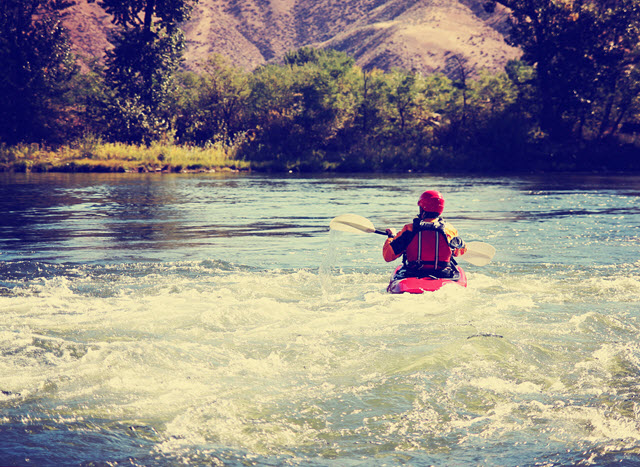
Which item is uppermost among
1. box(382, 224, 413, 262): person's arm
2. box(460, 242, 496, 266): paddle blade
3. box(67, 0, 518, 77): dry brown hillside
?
box(67, 0, 518, 77): dry brown hillside

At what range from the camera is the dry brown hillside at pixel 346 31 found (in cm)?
15100

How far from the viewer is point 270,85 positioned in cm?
5159

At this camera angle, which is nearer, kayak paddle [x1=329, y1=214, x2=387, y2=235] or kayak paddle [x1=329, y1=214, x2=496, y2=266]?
kayak paddle [x1=329, y1=214, x2=496, y2=266]

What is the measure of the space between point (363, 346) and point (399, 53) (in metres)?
146

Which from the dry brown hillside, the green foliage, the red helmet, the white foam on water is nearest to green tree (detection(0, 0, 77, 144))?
the green foliage

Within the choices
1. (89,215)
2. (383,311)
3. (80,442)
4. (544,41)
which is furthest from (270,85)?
(80,442)

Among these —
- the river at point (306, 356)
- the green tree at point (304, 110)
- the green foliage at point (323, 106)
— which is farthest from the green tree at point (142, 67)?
the river at point (306, 356)

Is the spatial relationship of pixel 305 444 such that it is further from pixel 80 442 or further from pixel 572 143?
pixel 572 143

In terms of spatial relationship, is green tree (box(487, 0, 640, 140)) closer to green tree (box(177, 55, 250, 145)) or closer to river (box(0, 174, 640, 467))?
green tree (box(177, 55, 250, 145))

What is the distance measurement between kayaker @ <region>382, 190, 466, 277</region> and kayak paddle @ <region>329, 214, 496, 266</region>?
1221 mm

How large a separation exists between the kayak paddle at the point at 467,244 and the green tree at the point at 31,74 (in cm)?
4248

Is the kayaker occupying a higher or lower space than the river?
higher

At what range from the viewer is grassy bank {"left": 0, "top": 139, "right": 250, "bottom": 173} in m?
41.9

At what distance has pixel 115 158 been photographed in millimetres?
43656
